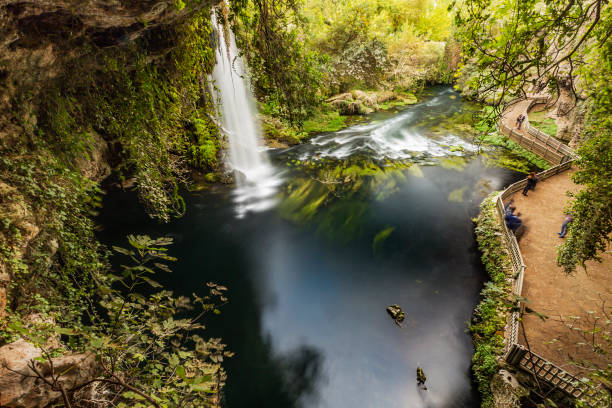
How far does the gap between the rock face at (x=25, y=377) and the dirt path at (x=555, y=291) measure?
24.1 feet

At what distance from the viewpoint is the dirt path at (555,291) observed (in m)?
6.45

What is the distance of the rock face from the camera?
213 cm

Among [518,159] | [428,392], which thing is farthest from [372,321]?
[518,159]

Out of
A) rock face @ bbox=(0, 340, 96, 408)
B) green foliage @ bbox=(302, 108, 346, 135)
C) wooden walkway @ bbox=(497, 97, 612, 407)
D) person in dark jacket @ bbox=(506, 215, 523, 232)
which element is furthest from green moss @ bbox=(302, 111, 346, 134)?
rock face @ bbox=(0, 340, 96, 408)

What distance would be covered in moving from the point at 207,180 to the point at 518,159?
1971cm

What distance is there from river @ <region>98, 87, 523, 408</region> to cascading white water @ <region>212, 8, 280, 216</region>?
2.18 feet

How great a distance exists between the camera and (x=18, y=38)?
3.40 m

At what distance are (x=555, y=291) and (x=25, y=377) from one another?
11664mm

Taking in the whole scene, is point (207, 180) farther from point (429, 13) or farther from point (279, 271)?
point (429, 13)

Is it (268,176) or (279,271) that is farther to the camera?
(268,176)

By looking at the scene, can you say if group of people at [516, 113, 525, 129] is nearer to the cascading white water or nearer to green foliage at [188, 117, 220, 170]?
the cascading white water

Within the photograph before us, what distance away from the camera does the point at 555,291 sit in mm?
7914

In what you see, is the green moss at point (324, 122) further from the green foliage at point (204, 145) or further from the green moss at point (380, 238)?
the green moss at point (380, 238)

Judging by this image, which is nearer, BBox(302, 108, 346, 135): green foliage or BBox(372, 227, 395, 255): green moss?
BBox(372, 227, 395, 255): green moss
